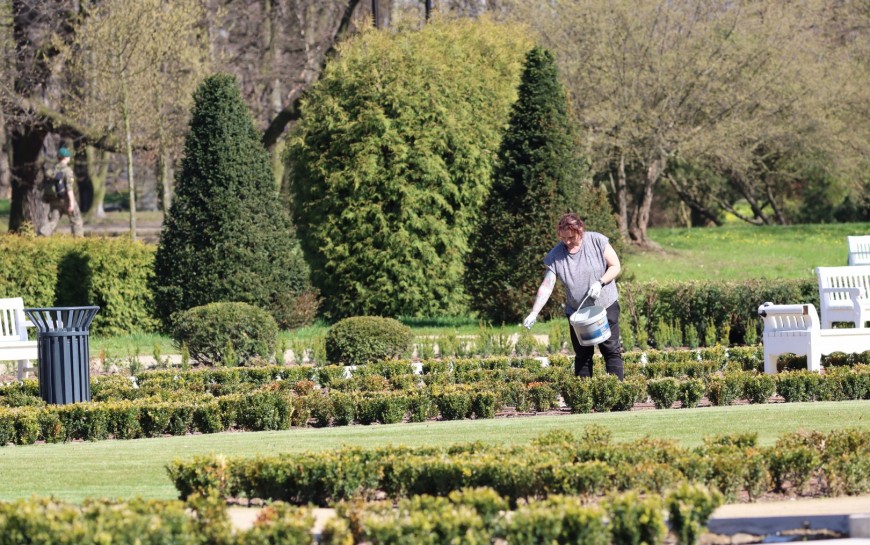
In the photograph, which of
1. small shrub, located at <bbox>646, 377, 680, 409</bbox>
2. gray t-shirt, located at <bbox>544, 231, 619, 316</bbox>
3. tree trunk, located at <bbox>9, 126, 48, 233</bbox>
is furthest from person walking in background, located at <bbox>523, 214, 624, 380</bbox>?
tree trunk, located at <bbox>9, 126, 48, 233</bbox>

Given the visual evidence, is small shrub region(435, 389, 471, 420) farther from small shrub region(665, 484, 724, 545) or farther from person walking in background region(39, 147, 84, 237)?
person walking in background region(39, 147, 84, 237)

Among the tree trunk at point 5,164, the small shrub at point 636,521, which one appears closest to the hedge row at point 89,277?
the tree trunk at point 5,164

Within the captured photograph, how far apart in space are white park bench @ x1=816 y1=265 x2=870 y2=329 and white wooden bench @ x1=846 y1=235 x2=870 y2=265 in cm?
122

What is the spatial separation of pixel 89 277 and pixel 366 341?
6034mm

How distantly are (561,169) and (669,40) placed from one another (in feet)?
41.0

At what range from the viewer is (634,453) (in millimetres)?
6574

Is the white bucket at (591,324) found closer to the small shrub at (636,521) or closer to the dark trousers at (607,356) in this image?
the dark trousers at (607,356)

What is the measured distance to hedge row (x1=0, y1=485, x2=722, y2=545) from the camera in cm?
497

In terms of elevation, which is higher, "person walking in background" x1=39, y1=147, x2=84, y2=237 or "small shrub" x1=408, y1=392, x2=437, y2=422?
A: "person walking in background" x1=39, y1=147, x2=84, y2=237

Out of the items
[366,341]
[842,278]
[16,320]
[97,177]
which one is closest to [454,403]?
[366,341]

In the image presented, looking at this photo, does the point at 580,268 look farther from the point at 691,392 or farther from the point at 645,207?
the point at 645,207

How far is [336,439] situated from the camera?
28.0 ft

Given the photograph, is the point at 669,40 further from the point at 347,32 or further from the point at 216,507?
the point at 216,507

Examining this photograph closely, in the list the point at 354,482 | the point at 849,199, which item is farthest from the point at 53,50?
the point at 849,199
